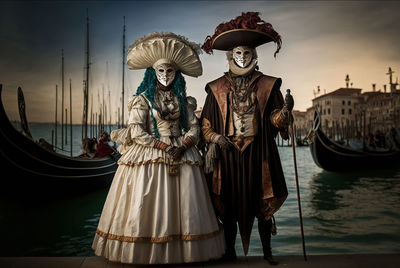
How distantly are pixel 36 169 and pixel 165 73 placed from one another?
515cm

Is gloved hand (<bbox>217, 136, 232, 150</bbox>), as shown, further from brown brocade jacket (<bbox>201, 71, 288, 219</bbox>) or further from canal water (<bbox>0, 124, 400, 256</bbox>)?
canal water (<bbox>0, 124, 400, 256</bbox>)

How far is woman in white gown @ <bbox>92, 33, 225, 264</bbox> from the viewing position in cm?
215

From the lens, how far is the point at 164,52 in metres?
2.46

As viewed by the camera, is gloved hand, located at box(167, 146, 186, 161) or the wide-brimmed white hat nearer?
gloved hand, located at box(167, 146, 186, 161)

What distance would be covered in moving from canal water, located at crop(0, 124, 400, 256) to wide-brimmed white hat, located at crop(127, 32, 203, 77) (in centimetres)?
273

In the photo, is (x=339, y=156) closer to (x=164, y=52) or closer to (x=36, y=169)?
(x=36, y=169)

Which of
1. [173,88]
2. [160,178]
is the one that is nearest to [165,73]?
[173,88]

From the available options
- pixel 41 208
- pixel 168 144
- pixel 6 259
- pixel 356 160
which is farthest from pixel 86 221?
pixel 356 160

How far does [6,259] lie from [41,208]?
4834mm

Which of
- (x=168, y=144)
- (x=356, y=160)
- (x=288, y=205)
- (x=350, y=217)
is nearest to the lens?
(x=168, y=144)

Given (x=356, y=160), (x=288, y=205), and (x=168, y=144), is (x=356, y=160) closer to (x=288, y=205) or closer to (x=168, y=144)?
(x=288, y=205)

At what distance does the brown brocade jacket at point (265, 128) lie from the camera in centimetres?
237

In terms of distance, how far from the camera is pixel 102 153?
8172 mm

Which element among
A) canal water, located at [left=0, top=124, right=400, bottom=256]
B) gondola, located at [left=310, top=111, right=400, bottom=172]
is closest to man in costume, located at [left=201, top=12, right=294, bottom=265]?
canal water, located at [left=0, top=124, right=400, bottom=256]
